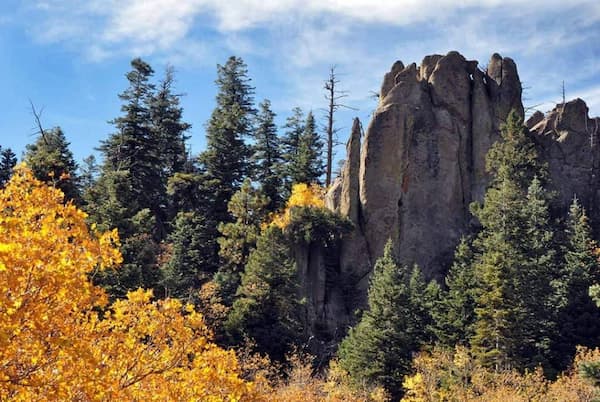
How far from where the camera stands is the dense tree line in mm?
26203

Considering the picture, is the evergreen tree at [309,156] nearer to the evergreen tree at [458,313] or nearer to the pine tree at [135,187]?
the pine tree at [135,187]

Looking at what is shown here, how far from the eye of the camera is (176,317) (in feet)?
30.4

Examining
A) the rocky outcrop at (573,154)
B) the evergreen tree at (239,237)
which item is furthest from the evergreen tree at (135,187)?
the rocky outcrop at (573,154)

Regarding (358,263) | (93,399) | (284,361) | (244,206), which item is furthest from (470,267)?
(93,399)

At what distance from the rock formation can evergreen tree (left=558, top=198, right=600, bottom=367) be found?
710 cm

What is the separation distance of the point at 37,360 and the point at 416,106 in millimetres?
34343

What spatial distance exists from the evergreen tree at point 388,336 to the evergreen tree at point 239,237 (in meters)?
7.26

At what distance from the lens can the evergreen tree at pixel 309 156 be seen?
1670 inches

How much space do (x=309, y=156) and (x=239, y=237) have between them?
1173 cm

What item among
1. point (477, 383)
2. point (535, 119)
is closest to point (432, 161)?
point (535, 119)

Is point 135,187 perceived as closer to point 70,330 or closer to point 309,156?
point 309,156

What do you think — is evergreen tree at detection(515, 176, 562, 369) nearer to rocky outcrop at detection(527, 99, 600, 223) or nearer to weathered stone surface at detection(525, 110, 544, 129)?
rocky outcrop at detection(527, 99, 600, 223)

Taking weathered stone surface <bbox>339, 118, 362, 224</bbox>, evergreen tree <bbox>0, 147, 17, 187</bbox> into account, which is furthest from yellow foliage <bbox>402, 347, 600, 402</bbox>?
evergreen tree <bbox>0, 147, 17, 187</bbox>

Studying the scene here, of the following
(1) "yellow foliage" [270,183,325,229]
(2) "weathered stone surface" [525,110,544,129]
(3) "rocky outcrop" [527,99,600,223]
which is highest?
(2) "weathered stone surface" [525,110,544,129]
